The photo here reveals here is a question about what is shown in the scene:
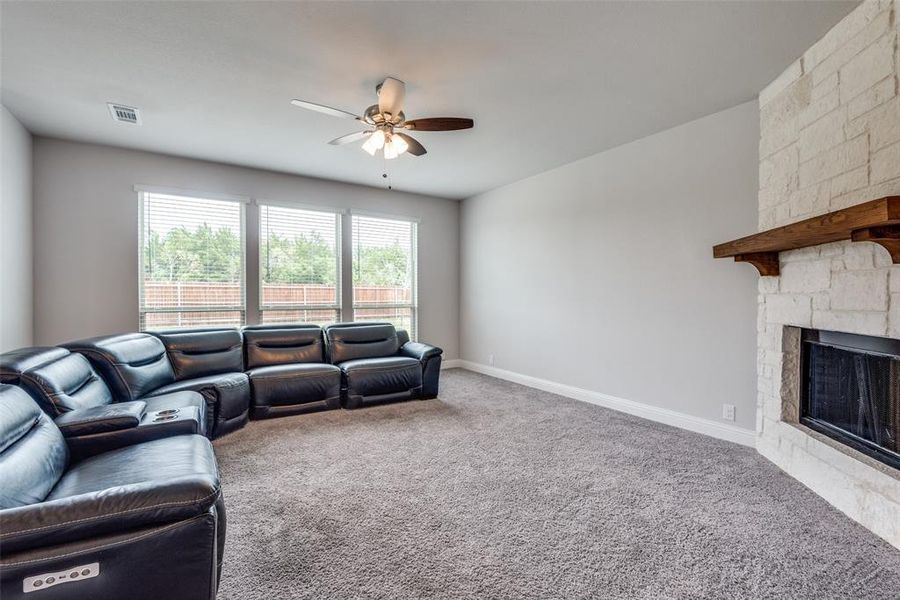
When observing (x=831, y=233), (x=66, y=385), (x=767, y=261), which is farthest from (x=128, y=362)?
(x=767, y=261)

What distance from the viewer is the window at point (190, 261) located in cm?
442

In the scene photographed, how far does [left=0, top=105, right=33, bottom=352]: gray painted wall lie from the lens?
326 centimetres

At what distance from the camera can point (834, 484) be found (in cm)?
227

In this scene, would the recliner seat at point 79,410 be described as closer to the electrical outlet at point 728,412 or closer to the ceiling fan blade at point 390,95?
the ceiling fan blade at point 390,95

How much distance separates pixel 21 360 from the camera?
221cm

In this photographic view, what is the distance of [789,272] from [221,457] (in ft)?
13.8

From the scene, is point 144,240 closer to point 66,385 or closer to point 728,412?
point 66,385

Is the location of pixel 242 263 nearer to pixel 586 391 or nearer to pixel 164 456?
pixel 164 456

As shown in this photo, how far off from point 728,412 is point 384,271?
174 inches

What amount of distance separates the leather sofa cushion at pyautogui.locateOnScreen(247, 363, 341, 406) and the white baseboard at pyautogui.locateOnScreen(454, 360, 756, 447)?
8.02 feet

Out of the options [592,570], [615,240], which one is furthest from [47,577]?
[615,240]

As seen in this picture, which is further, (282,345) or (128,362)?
(282,345)

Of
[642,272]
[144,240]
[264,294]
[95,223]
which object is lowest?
[264,294]

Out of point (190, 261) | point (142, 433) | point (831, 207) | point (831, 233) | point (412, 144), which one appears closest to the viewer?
point (831, 233)
